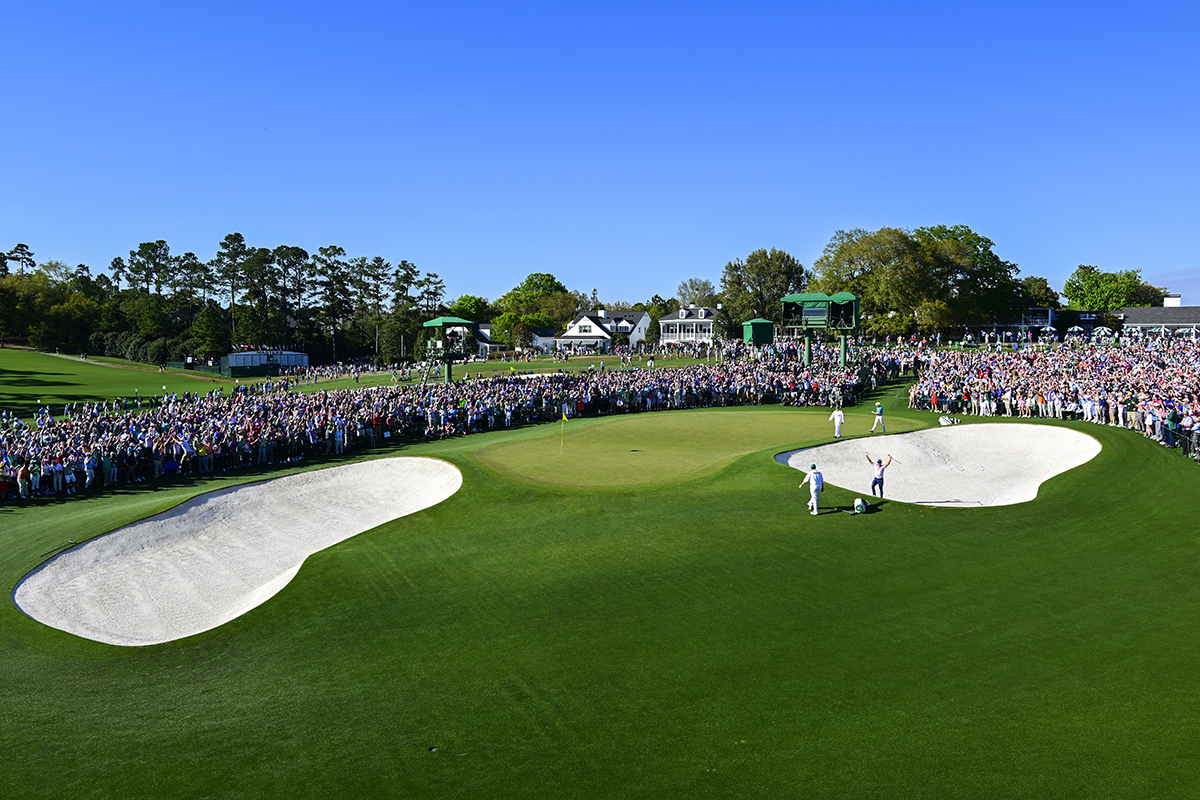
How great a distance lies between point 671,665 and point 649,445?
21139 millimetres

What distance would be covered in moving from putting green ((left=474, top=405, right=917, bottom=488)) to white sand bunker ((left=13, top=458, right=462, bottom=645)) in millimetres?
3553

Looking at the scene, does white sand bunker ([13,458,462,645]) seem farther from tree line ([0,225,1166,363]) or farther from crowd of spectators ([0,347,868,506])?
tree line ([0,225,1166,363])

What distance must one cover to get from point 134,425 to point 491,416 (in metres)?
16.5

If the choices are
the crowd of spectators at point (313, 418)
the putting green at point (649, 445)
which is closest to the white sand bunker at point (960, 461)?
the putting green at point (649, 445)

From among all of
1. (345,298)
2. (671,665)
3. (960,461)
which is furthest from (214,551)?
(345,298)

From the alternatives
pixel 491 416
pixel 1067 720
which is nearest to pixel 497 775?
pixel 1067 720

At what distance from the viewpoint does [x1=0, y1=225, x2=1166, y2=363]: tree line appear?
8688 cm

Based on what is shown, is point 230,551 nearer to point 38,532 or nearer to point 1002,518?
point 38,532

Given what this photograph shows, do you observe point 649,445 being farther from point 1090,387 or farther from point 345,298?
point 345,298

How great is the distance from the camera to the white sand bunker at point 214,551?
54.5 ft

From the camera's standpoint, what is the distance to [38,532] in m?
21.1

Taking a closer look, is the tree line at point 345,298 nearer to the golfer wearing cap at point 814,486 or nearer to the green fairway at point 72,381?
the green fairway at point 72,381

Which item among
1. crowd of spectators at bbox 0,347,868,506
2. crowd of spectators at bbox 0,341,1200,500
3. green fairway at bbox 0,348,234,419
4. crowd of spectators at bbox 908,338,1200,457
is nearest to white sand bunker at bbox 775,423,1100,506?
crowd of spectators at bbox 908,338,1200,457

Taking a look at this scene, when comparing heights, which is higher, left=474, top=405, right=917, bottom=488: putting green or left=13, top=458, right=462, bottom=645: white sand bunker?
left=474, top=405, right=917, bottom=488: putting green
